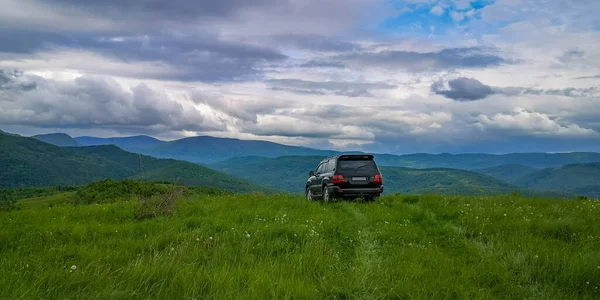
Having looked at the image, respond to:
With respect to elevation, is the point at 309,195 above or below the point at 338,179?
below

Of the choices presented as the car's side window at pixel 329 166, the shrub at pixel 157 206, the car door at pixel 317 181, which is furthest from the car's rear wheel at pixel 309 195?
the shrub at pixel 157 206

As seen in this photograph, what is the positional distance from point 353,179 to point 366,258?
11.4 m

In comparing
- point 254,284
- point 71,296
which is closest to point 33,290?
point 71,296

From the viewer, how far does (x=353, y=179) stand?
62.8 ft

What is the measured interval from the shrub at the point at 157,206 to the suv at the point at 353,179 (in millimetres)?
8005

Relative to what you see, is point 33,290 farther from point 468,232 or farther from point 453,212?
point 453,212

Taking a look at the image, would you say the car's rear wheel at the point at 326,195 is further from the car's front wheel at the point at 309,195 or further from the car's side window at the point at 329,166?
the car's front wheel at the point at 309,195

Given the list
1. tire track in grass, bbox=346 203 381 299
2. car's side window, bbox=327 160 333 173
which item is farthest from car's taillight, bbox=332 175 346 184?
tire track in grass, bbox=346 203 381 299

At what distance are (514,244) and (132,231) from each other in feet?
30.2

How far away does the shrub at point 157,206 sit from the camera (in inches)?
496

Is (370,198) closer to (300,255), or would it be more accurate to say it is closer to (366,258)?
(366,258)

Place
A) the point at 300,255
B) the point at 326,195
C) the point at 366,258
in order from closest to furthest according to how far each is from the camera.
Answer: the point at 300,255 → the point at 366,258 → the point at 326,195

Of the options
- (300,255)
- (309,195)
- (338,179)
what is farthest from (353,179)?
(300,255)

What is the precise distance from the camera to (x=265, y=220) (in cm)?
1179
